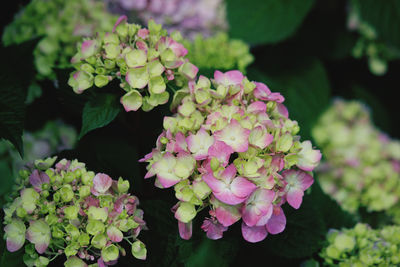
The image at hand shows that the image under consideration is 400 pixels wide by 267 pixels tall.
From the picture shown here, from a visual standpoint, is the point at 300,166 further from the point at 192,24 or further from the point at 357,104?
the point at 357,104

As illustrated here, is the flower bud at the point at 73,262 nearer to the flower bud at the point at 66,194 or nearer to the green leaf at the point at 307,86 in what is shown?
the flower bud at the point at 66,194

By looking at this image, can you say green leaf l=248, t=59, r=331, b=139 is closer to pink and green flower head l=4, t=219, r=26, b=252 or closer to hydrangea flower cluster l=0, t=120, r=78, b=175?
hydrangea flower cluster l=0, t=120, r=78, b=175

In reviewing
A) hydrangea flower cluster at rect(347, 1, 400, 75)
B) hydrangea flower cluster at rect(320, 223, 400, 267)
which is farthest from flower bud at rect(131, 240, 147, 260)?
hydrangea flower cluster at rect(347, 1, 400, 75)

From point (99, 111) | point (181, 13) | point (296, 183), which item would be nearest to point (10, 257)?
point (99, 111)

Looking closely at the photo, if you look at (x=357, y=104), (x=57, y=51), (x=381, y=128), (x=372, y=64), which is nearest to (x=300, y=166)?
(x=57, y=51)

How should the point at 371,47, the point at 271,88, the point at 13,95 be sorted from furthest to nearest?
the point at 371,47 < the point at 271,88 < the point at 13,95

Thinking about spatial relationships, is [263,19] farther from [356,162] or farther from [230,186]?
[230,186]

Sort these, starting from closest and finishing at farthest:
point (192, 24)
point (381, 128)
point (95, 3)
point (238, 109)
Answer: point (238, 109)
point (95, 3)
point (192, 24)
point (381, 128)
